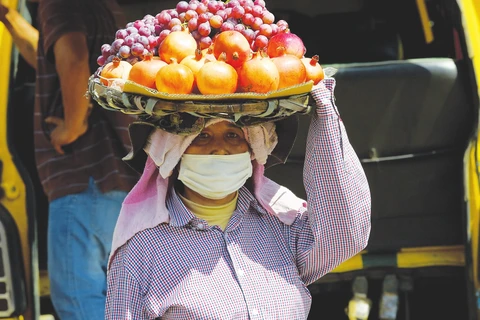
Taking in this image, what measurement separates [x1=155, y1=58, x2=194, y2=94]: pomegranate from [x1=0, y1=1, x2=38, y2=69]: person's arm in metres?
1.63

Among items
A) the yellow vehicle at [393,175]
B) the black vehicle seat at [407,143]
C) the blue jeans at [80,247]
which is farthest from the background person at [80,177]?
the black vehicle seat at [407,143]

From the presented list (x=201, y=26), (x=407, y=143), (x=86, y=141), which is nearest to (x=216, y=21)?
(x=201, y=26)

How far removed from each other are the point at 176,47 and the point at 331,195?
0.54m

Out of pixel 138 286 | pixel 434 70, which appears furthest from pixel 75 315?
pixel 434 70

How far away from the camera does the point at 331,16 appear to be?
500 cm

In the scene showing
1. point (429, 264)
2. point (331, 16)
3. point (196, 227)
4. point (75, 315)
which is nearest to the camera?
point (196, 227)

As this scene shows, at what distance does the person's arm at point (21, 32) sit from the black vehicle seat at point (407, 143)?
3.34 ft

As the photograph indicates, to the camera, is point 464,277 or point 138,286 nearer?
point 138,286

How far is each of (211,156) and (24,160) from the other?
1679mm

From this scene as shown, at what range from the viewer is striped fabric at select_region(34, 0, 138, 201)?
3594 millimetres

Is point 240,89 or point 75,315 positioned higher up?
point 240,89

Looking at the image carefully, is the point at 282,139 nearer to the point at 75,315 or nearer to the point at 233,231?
the point at 233,231

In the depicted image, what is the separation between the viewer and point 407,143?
381 cm

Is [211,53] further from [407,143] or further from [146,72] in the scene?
[407,143]
